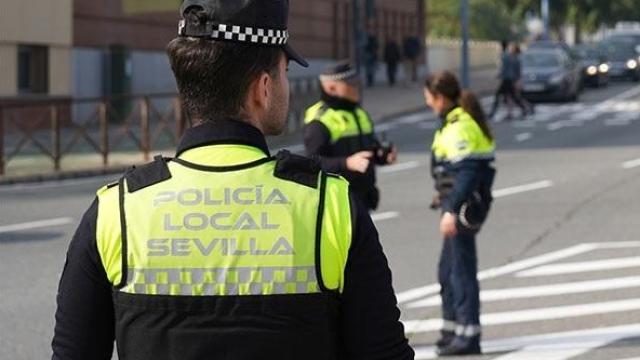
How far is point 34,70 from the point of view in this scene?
33.6 metres

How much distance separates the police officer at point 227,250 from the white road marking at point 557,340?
255 inches

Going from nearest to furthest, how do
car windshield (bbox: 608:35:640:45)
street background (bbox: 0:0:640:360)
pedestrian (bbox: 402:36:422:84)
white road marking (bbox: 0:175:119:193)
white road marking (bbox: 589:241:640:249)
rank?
1. street background (bbox: 0:0:640:360)
2. white road marking (bbox: 589:241:640:249)
3. white road marking (bbox: 0:175:119:193)
4. pedestrian (bbox: 402:36:422:84)
5. car windshield (bbox: 608:35:640:45)

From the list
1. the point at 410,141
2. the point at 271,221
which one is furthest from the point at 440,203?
the point at 410,141

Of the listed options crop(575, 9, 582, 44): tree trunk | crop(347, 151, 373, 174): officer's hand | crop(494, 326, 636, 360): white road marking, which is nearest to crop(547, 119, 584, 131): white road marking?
crop(494, 326, 636, 360): white road marking

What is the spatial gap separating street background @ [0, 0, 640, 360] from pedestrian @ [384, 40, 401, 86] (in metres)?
0.72

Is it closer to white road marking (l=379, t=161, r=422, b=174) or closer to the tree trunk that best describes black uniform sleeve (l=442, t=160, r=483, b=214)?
white road marking (l=379, t=161, r=422, b=174)

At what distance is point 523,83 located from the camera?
4319 centimetres

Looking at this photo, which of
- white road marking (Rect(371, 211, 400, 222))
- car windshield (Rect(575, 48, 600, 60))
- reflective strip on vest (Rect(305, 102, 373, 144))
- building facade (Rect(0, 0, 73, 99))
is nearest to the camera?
reflective strip on vest (Rect(305, 102, 373, 144))

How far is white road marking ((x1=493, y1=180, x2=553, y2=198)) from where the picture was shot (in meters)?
19.8

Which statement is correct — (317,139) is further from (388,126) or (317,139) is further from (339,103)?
(388,126)

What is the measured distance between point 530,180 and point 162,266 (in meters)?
18.9

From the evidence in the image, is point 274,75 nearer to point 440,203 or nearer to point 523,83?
point 440,203

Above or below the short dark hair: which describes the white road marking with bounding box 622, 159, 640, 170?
below

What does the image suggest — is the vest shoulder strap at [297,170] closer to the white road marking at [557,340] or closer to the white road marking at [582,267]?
the white road marking at [557,340]
